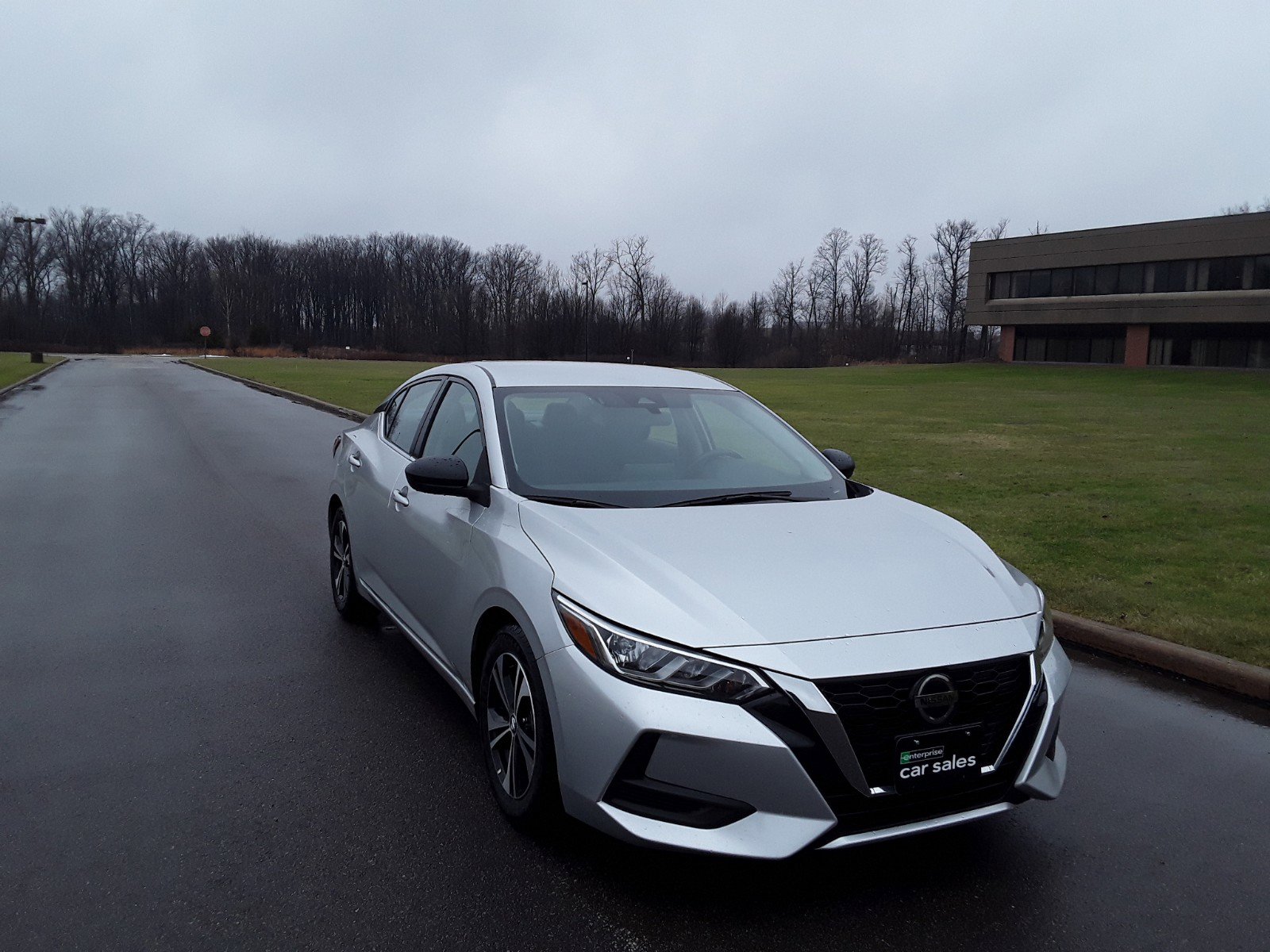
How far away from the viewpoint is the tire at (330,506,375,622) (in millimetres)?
5770

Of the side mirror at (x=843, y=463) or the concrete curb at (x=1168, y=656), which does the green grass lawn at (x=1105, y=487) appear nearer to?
the concrete curb at (x=1168, y=656)

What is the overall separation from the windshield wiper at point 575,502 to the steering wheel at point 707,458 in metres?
0.61

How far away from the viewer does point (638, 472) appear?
417cm

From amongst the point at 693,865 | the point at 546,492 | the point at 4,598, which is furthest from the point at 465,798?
the point at 4,598

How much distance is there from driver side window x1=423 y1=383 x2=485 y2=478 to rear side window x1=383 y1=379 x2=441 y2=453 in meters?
0.24

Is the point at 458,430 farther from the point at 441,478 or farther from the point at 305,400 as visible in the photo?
the point at 305,400

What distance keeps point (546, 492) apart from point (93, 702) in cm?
251

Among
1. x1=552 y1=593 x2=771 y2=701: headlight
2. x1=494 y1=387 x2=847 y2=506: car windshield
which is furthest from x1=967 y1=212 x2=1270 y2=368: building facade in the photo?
x1=552 y1=593 x2=771 y2=701: headlight

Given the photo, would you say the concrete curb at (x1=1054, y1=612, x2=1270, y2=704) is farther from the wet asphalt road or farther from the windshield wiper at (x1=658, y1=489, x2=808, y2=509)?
the windshield wiper at (x1=658, y1=489, x2=808, y2=509)

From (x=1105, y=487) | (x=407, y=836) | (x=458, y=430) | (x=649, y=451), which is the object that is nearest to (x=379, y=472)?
(x=458, y=430)

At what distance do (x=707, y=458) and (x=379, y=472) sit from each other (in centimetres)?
193

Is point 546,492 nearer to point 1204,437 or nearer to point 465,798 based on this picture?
point 465,798

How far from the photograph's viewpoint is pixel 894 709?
2752mm

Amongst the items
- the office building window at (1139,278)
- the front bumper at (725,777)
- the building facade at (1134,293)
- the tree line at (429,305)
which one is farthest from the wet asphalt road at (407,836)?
the tree line at (429,305)
